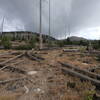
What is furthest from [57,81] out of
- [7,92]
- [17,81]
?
[7,92]

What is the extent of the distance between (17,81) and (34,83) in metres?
0.72

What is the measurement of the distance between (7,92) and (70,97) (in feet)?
6.63

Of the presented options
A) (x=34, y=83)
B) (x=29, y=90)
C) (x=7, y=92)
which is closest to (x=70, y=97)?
(x=29, y=90)

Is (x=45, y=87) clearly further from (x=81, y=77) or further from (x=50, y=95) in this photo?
(x=81, y=77)

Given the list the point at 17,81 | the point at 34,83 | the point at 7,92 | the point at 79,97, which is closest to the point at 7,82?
the point at 17,81

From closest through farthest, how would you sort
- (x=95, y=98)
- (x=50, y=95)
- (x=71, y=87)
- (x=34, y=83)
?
(x=95, y=98), (x=50, y=95), (x=71, y=87), (x=34, y=83)

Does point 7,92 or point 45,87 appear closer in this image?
point 7,92

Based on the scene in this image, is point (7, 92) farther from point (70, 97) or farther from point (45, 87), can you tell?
point (70, 97)

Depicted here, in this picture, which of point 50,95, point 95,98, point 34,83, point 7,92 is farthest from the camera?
point 34,83

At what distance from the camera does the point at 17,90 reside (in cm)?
384

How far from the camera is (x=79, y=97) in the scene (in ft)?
10.7

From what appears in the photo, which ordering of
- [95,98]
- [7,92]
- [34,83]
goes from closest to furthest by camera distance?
[95,98] → [7,92] → [34,83]

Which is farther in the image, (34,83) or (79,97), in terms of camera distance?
(34,83)

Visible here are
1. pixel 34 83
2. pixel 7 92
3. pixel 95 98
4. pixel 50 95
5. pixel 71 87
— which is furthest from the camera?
pixel 34 83
